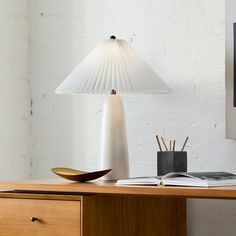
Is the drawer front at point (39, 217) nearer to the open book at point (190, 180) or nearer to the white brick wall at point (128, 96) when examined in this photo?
the open book at point (190, 180)

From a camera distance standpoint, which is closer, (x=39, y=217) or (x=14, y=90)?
(x=39, y=217)

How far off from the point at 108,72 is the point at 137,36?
1.39 ft

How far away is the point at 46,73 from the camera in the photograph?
2.84 metres

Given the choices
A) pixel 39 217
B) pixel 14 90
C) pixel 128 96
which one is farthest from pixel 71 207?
pixel 14 90

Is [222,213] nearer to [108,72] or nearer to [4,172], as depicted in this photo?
[108,72]

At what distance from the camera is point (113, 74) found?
2.32m

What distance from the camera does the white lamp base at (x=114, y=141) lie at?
2295mm

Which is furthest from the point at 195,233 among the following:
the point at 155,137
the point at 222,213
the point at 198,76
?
the point at 198,76

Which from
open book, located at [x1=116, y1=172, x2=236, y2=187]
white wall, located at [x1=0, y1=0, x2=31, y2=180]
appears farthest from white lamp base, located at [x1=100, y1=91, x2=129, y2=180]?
white wall, located at [x1=0, y1=0, x2=31, y2=180]

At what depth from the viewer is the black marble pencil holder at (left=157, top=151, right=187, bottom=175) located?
2335 mm

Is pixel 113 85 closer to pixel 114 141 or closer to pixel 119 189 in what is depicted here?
pixel 114 141

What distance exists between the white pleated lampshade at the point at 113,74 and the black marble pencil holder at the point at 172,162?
9.0 inches

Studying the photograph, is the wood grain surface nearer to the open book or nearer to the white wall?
the open book

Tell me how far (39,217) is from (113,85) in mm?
521
